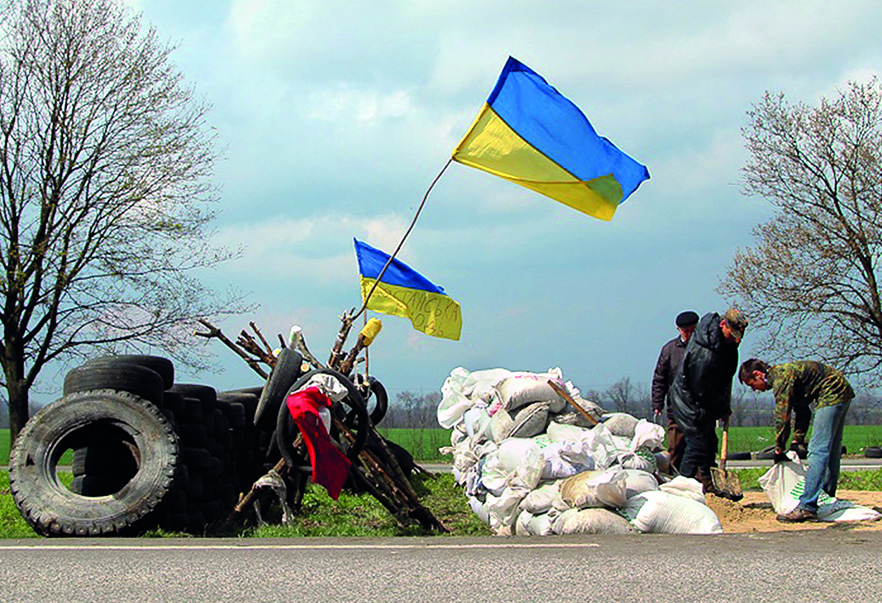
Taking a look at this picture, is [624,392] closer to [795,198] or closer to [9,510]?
[795,198]

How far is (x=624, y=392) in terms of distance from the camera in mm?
40219

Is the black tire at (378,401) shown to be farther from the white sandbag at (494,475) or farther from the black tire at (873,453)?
the black tire at (873,453)

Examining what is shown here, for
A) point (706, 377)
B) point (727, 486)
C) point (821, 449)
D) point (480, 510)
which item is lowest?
point (480, 510)

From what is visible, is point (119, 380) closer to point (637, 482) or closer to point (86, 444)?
point (86, 444)

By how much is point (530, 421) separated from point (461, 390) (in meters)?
2.43

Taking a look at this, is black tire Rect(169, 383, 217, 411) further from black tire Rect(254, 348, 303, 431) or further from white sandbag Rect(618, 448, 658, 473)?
white sandbag Rect(618, 448, 658, 473)

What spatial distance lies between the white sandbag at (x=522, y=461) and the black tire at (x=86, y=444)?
9.97 feet

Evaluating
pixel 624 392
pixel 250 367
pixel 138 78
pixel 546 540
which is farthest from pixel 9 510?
pixel 624 392

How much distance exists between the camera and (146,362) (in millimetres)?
10438

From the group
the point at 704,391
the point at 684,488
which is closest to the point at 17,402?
the point at 704,391

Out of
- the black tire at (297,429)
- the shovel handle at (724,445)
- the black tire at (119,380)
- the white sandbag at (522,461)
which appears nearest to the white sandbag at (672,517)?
the white sandbag at (522,461)

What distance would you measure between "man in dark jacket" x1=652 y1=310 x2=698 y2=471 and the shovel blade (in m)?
1.12

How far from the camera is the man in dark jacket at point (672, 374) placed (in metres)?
11.7

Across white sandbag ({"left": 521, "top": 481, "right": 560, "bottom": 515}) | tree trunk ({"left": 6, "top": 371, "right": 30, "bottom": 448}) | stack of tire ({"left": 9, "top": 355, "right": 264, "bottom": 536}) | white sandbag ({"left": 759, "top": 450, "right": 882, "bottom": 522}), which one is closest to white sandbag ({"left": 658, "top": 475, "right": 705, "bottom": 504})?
white sandbag ({"left": 759, "top": 450, "right": 882, "bottom": 522})
